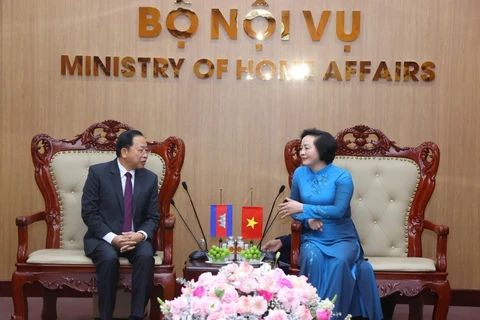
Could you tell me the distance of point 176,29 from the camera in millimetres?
5434

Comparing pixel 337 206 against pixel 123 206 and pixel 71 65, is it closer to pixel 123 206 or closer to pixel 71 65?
pixel 123 206

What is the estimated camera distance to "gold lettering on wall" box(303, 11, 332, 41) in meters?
5.43

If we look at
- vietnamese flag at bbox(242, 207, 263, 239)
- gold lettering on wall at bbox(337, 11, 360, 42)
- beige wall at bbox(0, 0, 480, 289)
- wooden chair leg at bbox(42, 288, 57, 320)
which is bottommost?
wooden chair leg at bbox(42, 288, 57, 320)

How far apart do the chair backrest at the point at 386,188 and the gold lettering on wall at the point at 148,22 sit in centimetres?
138

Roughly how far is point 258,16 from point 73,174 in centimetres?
179

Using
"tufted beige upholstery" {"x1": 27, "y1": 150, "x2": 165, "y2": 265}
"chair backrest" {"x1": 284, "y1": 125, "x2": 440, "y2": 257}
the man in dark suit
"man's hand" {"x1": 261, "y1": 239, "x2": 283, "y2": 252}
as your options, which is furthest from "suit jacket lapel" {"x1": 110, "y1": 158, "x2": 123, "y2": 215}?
"chair backrest" {"x1": 284, "y1": 125, "x2": 440, "y2": 257}

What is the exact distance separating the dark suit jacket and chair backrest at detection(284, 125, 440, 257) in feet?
3.10

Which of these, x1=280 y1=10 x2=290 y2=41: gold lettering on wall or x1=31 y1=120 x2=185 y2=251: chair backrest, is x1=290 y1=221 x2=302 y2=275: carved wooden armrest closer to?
x1=31 y1=120 x2=185 y2=251: chair backrest

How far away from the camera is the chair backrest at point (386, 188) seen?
4.88 metres

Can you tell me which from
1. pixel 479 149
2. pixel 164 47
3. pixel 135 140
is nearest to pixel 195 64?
pixel 164 47

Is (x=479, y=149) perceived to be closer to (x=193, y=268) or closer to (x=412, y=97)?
(x=412, y=97)

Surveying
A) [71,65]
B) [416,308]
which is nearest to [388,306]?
[416,308]

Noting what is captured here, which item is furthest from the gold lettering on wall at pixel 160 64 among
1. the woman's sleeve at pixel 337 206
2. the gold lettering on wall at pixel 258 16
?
the woman's sleeve at pixel 337 206

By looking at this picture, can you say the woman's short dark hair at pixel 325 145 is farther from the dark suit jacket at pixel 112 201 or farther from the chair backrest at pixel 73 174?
the dark suit jacket at pixel 112 201
